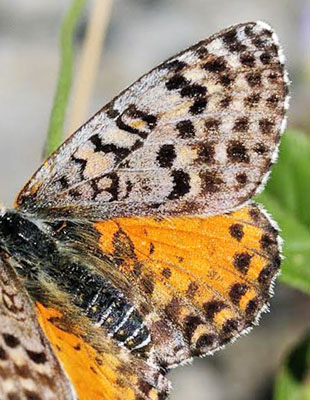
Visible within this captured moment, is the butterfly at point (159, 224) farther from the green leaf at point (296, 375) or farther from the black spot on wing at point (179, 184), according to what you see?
the green leaf at point (296, 375)

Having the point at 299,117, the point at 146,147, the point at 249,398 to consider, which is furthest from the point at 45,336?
the point at 299,117

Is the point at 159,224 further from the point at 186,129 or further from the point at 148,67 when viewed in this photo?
the point at 148,67

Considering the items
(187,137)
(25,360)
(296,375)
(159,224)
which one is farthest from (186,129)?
(296,375)

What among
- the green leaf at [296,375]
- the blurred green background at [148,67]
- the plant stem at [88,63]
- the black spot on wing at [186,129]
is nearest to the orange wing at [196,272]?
the black spot on wing at [186,129]

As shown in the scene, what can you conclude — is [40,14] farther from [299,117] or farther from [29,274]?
[29,274]

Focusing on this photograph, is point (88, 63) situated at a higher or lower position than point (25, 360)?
higher

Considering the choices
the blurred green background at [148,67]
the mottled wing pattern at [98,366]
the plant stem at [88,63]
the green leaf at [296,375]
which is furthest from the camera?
the blurred green background at [148,67]
